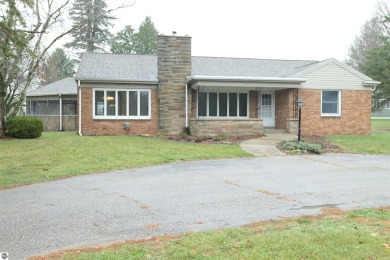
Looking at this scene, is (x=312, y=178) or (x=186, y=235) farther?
(x=312, y=178)

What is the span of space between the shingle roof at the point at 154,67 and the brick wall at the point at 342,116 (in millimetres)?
1962

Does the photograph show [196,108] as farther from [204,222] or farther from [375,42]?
[375,42]

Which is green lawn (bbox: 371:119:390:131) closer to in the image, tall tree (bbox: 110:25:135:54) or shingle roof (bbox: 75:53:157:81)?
shingle roof (bbox: 75:53:157:81)

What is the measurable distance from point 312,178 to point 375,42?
47.3m

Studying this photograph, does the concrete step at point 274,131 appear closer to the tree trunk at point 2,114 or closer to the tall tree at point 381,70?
the tall tree at point 381,70

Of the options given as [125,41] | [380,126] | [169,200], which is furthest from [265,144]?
[125,41]

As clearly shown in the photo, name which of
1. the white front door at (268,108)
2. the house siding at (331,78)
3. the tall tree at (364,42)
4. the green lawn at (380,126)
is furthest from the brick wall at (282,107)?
the tall tree at (364,42)

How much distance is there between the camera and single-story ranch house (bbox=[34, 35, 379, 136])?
60.1 feet

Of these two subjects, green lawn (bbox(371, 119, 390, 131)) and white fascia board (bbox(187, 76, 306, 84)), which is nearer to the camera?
white fascia board (bbox(187, 76, 306, 84))

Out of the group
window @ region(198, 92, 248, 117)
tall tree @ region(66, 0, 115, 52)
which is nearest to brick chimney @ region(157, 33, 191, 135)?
window @ region(198, 92, 248, 117)

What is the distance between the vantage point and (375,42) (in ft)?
159

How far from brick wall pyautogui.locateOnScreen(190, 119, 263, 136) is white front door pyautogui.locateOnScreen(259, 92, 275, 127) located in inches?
129

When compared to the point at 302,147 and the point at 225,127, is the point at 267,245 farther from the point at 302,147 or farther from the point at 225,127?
the point at 225,127

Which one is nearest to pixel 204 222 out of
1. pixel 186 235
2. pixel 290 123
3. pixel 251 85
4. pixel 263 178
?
pixel 186 235
